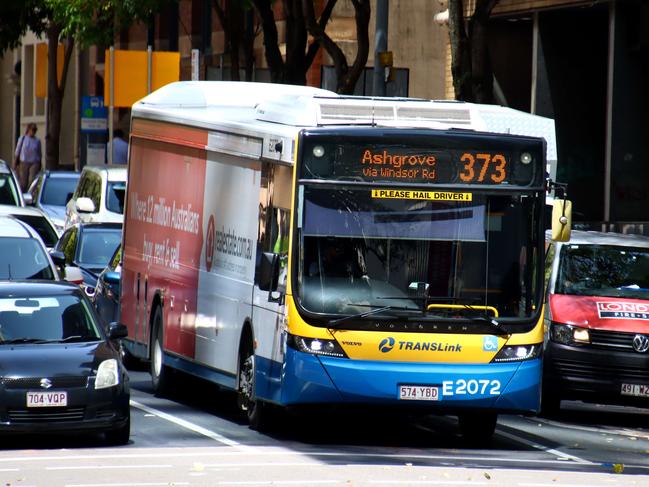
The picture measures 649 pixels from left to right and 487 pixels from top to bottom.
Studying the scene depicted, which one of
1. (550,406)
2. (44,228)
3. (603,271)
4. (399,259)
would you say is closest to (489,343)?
(399,259)

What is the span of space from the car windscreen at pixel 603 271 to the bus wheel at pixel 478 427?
2707mm

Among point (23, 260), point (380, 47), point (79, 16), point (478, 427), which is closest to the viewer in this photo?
point (478, 427)

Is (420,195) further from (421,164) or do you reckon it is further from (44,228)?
(44,228)

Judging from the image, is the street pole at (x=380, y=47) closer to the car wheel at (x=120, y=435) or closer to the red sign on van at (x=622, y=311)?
the red sign on van at (x=622, y=311)

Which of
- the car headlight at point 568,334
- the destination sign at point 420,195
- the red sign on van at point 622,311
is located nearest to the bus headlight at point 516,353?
the destination sign at point 420,195

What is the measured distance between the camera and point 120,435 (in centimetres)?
1462

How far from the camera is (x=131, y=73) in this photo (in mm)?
37625

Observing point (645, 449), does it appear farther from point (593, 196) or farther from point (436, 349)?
point (593, 196)

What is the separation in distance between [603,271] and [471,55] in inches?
238

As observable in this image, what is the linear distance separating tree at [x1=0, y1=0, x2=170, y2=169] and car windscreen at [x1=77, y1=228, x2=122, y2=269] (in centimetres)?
805

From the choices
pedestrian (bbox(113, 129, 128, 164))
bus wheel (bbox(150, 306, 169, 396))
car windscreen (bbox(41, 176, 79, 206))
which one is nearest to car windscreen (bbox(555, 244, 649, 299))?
bus wheel (bbox(150, 306, 169, 396))

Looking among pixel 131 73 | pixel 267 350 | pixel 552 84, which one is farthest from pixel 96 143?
pixel 267 350

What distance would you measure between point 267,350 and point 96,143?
29.5 meters

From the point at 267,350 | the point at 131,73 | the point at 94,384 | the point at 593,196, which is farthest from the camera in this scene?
the point at 131,73
